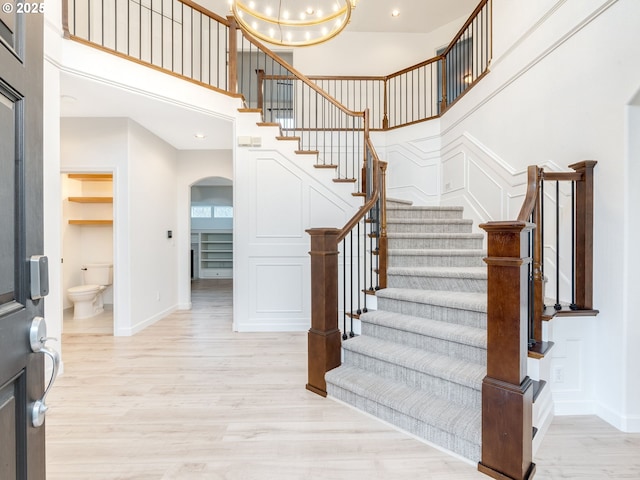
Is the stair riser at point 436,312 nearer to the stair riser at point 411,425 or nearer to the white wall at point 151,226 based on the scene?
the stair riser at point 411,425

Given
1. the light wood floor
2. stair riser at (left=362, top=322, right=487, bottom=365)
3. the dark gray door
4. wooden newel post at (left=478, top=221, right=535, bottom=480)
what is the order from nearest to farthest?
1. the dark gray door
2. wooden newel post at (left=478, top=221, right=535, bottom=480)
3. the light wood floor
4. stair riser at (left=362, top=322, right=487, bottom=365)

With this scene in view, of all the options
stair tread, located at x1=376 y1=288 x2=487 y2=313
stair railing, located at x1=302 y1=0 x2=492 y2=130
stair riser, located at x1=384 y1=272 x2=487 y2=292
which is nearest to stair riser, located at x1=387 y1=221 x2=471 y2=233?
stair riser, located at x1=384 y1=272 x2=487 y2=292

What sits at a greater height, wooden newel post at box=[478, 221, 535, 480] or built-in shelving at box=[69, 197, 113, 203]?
built-in shelving at box=[69, 197, 113, 203]

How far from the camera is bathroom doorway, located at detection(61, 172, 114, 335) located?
183 inches

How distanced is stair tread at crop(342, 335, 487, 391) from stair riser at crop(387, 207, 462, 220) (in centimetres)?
184

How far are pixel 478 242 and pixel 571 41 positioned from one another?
6.08 feet

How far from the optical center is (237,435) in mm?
1942

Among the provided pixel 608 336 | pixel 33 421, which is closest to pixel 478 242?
pixel 608 336

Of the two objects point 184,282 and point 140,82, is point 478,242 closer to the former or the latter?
point 140,82

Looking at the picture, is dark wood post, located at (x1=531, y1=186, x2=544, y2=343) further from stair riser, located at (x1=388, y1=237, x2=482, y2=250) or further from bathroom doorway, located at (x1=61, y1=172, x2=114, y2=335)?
bathroom doorway, located at (x1=61, y1=172, x2=114, y2=335)

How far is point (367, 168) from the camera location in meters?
4.17

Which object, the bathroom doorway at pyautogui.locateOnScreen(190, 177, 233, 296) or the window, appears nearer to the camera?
the bathroom doorway at pyautogui.locateOnScreen(190, 177, 233, 296)

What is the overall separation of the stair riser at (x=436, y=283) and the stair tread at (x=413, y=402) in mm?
875

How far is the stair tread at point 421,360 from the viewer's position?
1912mm
